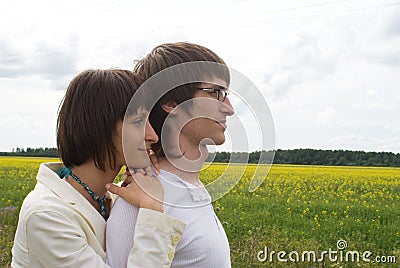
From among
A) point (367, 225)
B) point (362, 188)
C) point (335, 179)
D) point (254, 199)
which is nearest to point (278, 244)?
point (367, 225)

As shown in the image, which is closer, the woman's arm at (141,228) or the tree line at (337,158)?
the woman's arm at (141,228)

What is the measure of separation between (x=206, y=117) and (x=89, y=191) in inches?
17.9

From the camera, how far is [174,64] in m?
1.71

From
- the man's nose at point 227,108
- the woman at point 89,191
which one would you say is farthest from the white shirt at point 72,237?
the man's nose at point 227,108

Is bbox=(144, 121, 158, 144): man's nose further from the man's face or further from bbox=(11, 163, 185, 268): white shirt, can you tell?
bbox=(11, 163, 185, 268): white shirt

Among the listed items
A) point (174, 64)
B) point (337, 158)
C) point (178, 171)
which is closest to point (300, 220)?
point (178, 171)

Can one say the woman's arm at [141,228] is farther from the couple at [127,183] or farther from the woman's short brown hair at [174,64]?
the woman's short brown hair at [174,64]

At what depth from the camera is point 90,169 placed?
1.83 m

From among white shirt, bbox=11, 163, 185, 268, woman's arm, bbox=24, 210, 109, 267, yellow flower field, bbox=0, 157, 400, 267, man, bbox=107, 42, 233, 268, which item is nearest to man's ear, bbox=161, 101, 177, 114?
man, bbox=107, 42, 233, 268

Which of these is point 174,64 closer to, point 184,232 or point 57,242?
point 184,232

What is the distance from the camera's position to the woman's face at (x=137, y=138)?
1713 mm

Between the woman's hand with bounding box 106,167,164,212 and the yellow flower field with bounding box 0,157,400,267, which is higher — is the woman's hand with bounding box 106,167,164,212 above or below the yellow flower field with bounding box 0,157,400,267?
above

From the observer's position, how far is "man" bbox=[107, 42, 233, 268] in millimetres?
1674

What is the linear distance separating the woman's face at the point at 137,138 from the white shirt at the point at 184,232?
92 millimetres
